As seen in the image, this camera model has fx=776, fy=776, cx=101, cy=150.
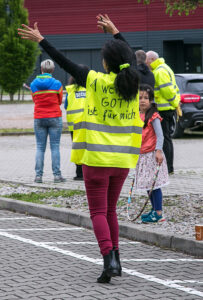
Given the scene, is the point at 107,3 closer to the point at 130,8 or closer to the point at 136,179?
the point at 130,8

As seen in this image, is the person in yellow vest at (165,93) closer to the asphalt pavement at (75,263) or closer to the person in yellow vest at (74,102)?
the person in yellow vest at (74,102)

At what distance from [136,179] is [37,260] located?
2015mm

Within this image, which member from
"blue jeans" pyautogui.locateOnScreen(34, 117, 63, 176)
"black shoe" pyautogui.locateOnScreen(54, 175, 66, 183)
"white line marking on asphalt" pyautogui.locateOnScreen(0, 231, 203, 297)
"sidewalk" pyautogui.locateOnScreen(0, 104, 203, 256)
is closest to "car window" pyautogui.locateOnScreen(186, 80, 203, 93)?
"sidewalk" pyautogui.locateOnScreen(0, 104, 203, 256)

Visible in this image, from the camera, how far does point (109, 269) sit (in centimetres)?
584

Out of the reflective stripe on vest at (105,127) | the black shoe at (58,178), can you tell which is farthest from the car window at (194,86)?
the reflective stripe on vest at (105,127)

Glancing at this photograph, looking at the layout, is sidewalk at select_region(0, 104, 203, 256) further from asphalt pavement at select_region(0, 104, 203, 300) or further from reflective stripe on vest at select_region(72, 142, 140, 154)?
reflective stripe on vest at select_region(72, 142, 140, 154)

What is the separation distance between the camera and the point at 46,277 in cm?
611

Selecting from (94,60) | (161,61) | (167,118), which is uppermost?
(94,60)

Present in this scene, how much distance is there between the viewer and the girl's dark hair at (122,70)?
5824mm

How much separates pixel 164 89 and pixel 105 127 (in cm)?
647

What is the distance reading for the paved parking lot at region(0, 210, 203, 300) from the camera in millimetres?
5586

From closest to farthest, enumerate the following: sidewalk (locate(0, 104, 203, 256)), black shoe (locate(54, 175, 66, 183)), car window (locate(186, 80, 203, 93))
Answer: sidewalk (locate(0, 104, 203, 256)) → black shoe (locate(54, 175, 66, 183)) → car window (locate(186, 80, 203, 93))

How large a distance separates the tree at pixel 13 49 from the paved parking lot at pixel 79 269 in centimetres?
3565

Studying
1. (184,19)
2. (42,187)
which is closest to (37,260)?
(42,187)
